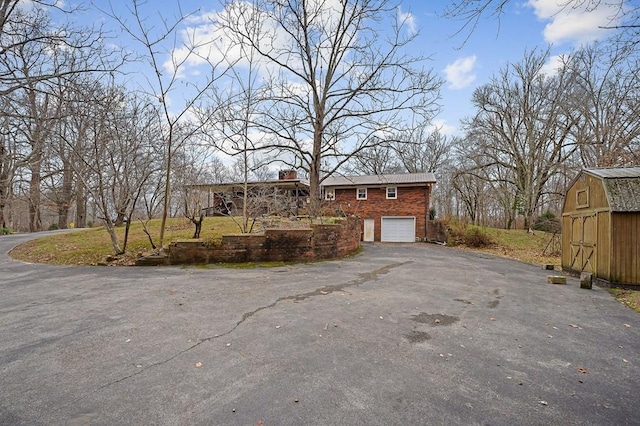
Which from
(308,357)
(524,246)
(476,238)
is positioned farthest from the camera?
(524,246)

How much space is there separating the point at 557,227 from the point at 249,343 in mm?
20005

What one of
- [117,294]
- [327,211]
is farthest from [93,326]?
[327,211]

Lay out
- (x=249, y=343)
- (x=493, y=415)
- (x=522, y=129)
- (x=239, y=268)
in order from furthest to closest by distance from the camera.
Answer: (x=522, y=129) → (x=239, y=268) → (x=249, y=343) → (x=493, y=415)

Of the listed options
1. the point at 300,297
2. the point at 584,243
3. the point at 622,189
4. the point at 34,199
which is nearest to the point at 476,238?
the point at 584,243

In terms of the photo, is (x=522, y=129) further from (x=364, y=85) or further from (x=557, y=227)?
(x=364, y=85)

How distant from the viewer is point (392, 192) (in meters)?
23.3

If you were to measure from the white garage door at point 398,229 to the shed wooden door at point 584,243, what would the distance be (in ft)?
42.0

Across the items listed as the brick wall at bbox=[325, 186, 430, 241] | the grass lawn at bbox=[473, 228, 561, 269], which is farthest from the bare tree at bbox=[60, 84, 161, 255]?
the grass lawn at bbox=[473, 228, 561, 269]

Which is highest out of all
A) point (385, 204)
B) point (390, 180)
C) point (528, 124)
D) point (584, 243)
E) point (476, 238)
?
point (528, 124)

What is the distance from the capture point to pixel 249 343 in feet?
11.6

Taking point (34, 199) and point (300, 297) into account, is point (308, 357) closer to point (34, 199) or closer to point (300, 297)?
point (300, 297)

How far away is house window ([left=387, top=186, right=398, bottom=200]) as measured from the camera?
913 inches

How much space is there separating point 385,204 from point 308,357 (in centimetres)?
2089

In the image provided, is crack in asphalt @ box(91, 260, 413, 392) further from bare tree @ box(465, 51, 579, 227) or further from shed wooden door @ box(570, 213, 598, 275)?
bare tree @ box(465, 51, 579, 227)
